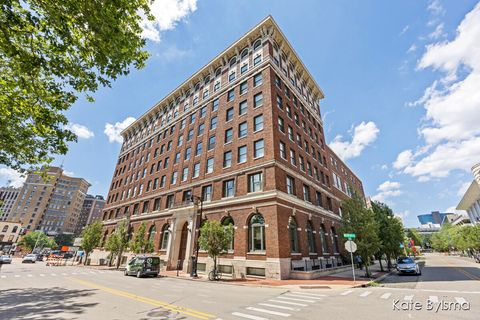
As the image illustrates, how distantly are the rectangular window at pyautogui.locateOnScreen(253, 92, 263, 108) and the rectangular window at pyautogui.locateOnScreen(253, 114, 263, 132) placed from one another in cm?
148

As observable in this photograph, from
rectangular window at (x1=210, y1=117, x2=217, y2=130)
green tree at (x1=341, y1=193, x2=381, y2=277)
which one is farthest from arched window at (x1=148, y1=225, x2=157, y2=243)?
green tree at (x1=341, y1=193, x2=381, y2=277)

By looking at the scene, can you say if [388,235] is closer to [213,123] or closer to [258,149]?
[258,149]

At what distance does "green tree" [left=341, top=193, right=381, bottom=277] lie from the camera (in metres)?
19.7

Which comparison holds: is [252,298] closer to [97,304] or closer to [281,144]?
[97,304]

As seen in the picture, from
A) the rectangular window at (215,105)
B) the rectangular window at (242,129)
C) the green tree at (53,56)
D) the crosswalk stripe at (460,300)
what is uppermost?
the rectangular window at (215,105)

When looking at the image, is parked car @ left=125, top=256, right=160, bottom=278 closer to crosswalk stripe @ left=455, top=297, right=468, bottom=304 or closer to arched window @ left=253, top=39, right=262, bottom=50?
crosswalk stripe @ left=455, top=297, right=468, bottom=304

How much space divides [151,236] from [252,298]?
81.6 ft

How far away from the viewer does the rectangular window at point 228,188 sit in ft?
74.9

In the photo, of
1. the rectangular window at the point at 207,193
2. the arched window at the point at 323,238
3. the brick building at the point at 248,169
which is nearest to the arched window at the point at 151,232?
the brick building at the point at 248,169

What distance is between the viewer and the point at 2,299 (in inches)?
414

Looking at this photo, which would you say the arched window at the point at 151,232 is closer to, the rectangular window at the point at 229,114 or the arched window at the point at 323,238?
the rectangular window at the point at 229,114

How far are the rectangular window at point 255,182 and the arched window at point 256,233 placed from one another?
255 centimetres

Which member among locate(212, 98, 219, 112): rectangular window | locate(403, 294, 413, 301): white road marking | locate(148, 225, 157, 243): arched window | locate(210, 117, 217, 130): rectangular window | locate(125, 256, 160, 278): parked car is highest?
locate(212, 98, 219, 112): rectangular window

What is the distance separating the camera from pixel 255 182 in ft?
69.6
